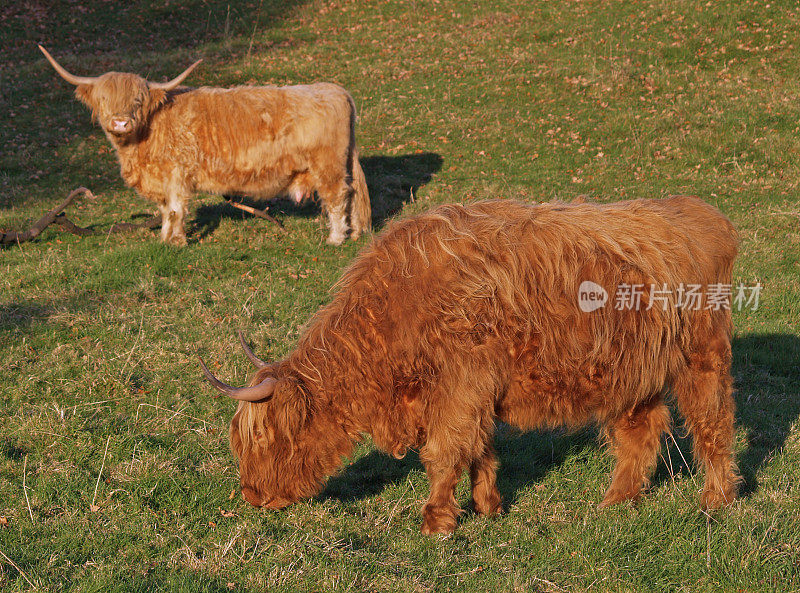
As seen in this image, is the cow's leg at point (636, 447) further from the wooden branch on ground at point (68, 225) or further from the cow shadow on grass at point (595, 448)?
the wooden branch on ground at point (68, 225)

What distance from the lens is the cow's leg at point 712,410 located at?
15.3ft

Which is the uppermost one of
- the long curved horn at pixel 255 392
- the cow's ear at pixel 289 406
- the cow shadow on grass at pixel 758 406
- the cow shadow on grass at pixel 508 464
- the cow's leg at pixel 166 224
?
the long curved horn at pixel 255 392

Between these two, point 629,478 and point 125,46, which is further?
point 125,46

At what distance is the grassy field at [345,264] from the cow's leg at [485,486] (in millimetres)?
93

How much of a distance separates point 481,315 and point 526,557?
1.34 meters

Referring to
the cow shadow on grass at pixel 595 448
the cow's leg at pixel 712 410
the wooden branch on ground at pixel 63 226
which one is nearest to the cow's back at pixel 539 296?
the cow's leg at pixel 712 410

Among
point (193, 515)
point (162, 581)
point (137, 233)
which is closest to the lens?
point (162, 581)

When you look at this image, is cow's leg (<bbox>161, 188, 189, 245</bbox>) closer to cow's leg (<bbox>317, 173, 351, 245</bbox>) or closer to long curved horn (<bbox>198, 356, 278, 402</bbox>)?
cow's leg (<bbox>317, 173, 351, 245</bbox>)

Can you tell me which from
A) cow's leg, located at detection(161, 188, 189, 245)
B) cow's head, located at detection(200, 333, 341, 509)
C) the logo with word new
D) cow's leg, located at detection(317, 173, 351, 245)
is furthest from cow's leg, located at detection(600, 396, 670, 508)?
cow's leg, located at detection(161, 188, 189, 245)

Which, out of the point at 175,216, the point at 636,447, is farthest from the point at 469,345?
Result: the point at 175,216

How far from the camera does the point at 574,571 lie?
401 centimetres

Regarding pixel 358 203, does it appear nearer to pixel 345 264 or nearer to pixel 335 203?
pixel 335 203

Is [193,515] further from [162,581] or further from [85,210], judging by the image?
[85,210]

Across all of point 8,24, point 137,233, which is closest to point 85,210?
point 137,233
